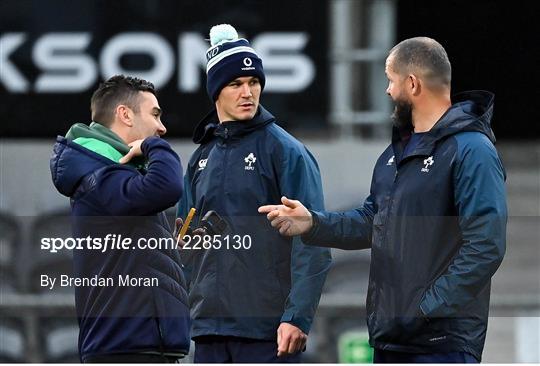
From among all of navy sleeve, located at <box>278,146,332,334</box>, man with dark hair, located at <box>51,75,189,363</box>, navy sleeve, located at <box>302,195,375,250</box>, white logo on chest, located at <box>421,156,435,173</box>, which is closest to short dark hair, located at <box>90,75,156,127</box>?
man with dark hair, located at <box>51,75,189,363</box>

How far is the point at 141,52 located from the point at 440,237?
4.38ft

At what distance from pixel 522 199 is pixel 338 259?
653 mm

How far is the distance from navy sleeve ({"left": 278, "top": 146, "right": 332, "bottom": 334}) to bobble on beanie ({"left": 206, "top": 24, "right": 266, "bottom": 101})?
25 centimetres

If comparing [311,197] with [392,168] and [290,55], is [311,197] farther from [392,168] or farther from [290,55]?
[290,55]

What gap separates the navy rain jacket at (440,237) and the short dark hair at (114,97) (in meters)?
0.69

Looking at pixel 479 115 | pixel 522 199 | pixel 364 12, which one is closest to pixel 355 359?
pixel 522 199

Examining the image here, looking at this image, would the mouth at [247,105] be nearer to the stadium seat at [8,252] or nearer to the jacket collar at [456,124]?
the jacket collar at [456,124]

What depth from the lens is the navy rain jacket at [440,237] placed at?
3.35 m

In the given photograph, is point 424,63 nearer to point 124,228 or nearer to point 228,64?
point 228,64

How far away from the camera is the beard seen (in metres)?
3.54

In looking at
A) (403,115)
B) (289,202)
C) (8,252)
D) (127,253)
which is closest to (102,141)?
(127,253)

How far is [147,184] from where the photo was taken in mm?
3443

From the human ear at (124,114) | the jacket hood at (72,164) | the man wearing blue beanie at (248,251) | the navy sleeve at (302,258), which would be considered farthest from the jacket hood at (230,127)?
the jacket hood at (72,164)

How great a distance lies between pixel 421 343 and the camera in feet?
11.3
